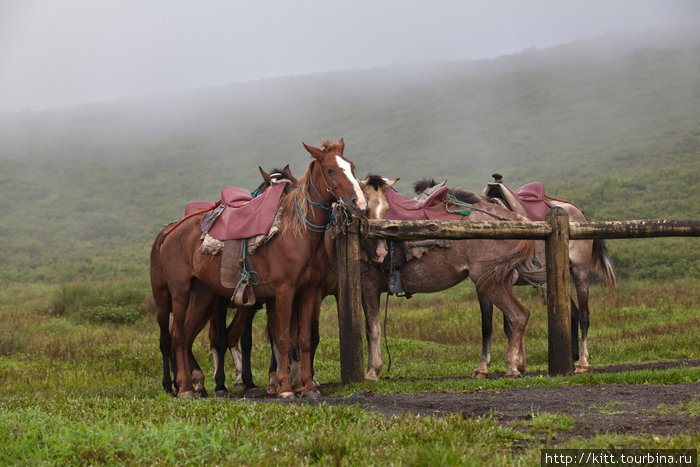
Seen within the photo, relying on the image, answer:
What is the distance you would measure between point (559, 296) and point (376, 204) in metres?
2.53

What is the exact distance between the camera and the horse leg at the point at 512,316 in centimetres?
872

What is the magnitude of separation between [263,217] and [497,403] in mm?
3465

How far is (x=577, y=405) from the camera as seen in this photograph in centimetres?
555

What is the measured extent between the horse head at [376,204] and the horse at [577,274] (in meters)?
1.08

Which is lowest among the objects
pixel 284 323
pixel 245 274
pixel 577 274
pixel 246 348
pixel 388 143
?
pixel 246 348

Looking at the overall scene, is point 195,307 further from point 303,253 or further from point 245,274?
point 303,253

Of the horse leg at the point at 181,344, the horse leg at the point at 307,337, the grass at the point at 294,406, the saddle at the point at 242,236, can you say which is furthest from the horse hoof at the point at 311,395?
the horse leg at the point at 181,344

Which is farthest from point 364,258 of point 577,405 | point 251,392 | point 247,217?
point 577,405

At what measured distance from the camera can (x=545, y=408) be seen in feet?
18.0

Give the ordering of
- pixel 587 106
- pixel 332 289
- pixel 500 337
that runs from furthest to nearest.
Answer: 1. pixel 587 106
2. pixel 500 337
3. pixel 332 289

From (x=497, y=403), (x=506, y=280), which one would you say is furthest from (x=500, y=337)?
(x=497, y=403)

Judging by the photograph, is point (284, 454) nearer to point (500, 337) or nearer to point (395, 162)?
point (500, 337)

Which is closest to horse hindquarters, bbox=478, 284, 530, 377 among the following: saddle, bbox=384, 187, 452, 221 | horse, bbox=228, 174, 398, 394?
saddle, bbox=384, 187, 452, 221

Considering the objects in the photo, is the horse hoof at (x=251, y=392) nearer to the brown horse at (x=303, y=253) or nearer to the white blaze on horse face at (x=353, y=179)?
the brown horse at (x=303, y=253)
